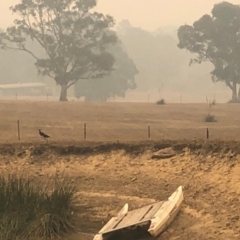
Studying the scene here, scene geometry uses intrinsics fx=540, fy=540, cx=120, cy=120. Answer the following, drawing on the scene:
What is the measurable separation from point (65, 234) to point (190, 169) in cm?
503

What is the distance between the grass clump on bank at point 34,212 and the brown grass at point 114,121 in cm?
1010

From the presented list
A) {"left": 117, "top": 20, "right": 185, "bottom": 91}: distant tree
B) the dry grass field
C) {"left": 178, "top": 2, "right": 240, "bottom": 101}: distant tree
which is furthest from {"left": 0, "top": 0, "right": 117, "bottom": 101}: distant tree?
{"left": 117, "top": 20, "right": 185, "bottom": 91}: distant tree

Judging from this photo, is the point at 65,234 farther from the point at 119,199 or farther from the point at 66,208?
the point at 119,199

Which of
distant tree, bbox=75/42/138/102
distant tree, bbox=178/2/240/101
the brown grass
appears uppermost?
Answer: distant tree, bbox=178/2/240/101

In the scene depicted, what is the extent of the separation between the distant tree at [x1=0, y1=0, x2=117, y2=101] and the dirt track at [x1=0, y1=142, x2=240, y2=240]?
38056 millimetres

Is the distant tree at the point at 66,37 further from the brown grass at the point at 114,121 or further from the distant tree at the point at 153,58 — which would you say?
the distant tree at the point at 153,58

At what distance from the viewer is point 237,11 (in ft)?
200

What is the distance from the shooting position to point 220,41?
196 ft

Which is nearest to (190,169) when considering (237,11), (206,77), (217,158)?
(217,158)

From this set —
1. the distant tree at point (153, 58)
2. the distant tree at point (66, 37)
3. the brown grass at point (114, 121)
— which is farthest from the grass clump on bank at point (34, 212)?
the distant tree at point (153, 58)

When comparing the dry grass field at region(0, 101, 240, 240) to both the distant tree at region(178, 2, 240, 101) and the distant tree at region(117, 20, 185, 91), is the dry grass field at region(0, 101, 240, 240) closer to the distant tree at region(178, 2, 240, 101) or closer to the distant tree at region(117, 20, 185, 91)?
the distant tree at region(178, 2, 240, 101)

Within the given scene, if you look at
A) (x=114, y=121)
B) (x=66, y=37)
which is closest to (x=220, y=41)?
(x=66, y=37)

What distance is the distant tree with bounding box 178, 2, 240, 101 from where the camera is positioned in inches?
2320

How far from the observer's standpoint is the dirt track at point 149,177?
11.2 meters
